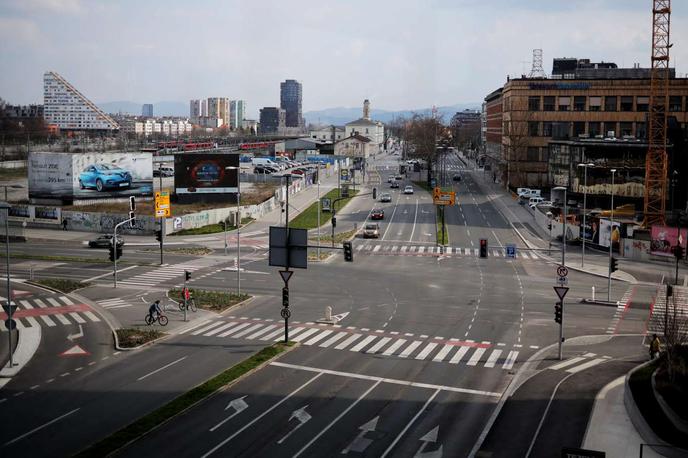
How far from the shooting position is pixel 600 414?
26359mm

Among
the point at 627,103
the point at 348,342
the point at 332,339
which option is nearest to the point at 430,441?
the point at 348,342

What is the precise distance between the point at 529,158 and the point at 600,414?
3709 inches

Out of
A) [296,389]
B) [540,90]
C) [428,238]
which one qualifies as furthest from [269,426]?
[540,90]

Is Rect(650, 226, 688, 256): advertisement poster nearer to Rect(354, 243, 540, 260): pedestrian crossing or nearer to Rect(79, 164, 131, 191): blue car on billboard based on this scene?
Rect(354, 243, 540, 260): pedestrian crossing

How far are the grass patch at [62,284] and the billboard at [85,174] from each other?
34250 millimetres

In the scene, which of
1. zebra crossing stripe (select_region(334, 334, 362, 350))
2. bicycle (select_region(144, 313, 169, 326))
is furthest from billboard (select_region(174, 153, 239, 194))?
zebra crossing stripe (select_region(334, 334, 362, 350))

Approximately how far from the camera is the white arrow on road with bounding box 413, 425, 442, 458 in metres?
22.8

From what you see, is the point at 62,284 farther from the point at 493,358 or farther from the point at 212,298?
the point at 493,358

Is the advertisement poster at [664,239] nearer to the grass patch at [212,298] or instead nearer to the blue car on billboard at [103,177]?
the grass patch at [212,298]

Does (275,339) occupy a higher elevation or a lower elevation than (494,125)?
lower

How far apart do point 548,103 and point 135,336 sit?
90994 millimetres

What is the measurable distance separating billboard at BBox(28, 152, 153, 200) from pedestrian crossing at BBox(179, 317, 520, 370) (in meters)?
50.3

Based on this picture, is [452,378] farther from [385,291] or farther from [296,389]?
[385,291]

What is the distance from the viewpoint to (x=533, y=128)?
378ft
